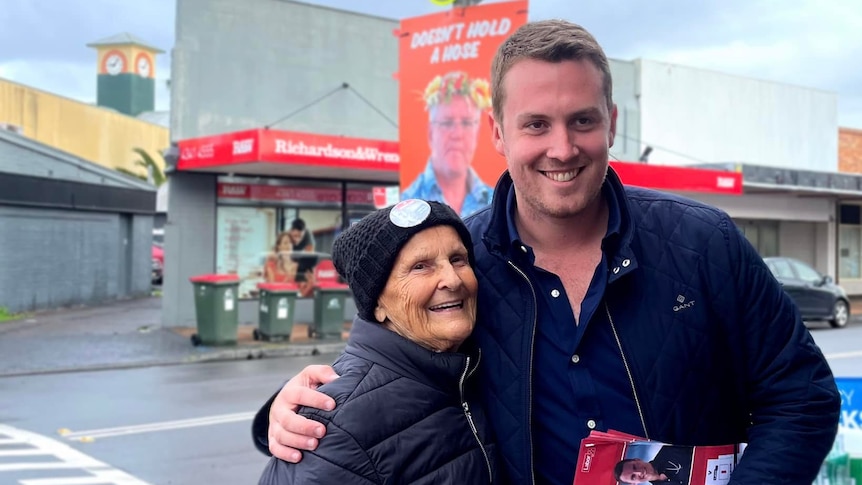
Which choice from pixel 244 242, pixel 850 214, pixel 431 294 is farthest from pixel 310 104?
pixel 850 214

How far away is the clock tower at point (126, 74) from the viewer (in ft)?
237

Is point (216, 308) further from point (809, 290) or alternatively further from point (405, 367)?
point (405, 367)

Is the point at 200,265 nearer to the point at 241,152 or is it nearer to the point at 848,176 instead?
the point at 241,152

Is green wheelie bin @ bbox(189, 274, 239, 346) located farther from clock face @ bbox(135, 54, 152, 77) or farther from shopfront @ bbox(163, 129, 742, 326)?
clock face @ bbox(135, 54, 152, 77)

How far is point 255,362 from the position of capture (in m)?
14.9

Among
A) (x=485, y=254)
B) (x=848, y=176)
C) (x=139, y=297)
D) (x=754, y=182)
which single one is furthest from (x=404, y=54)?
(x=848, y=176)

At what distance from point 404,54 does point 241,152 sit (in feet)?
18.4

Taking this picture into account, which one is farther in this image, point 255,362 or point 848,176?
point 848,176

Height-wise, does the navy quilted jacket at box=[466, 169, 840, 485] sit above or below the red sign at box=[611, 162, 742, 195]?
below

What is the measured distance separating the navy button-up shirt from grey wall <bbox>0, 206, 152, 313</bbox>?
2088 cm

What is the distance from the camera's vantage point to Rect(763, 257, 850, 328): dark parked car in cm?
1980

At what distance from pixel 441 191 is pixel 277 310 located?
5871mm

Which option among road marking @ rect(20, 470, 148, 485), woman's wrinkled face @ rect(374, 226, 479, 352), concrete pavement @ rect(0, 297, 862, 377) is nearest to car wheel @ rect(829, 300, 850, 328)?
concrete pavement @ rect(0, 297, 862, 377)

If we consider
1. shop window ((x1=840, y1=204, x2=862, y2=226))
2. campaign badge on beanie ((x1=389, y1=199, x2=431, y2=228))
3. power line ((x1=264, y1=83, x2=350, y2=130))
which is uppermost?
power line ((x1=264, y1=83, x2=350, y2=130))
